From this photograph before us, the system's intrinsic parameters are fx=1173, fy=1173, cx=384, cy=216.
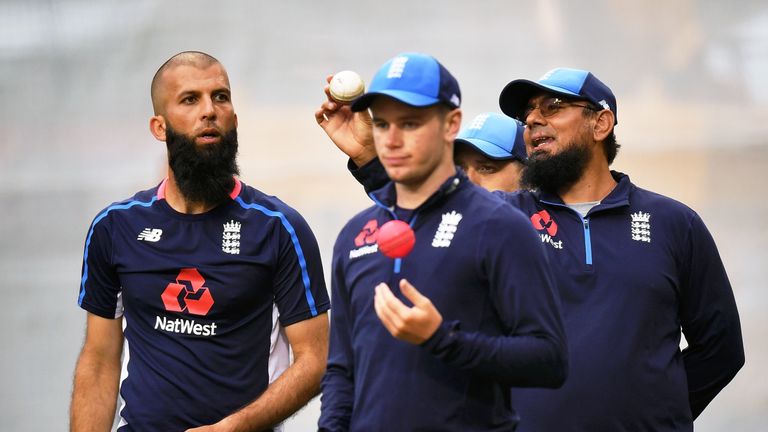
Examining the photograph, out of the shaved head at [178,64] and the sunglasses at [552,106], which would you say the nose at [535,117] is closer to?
the sunglasses at [552,106]

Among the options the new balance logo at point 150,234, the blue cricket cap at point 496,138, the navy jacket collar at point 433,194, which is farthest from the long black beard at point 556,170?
the new balance logo at point 150,234

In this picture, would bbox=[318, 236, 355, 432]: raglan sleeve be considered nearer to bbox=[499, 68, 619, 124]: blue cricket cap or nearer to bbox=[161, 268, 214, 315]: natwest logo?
bbox=[161, 268, 214, 315]: natwest logo

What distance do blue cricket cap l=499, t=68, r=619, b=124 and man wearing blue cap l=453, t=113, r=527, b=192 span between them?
0.83ft

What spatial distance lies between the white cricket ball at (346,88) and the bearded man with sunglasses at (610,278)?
0.13 meters

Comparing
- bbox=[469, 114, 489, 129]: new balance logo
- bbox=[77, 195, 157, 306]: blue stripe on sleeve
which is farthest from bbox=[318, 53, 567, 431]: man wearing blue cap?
bbox=[469, 114, 489, 129]: new balance logo

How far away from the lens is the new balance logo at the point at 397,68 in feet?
8.64

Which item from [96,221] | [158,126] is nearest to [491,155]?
[158,126]

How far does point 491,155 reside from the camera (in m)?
4.16

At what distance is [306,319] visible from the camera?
3.57 metres

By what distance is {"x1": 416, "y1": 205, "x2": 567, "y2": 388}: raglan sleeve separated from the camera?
2432 mm

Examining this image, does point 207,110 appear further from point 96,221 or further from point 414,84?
point 414,84

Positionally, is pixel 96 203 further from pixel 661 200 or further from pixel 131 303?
pixel 661 200

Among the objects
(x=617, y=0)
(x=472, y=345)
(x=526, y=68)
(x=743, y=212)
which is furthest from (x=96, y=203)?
(x=472, y=345)

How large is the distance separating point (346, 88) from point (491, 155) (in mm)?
1014
